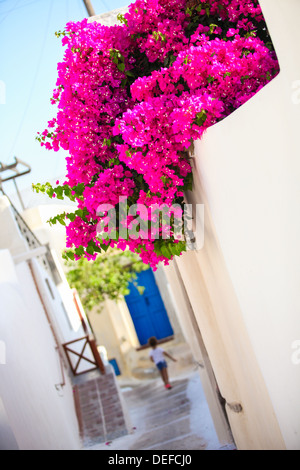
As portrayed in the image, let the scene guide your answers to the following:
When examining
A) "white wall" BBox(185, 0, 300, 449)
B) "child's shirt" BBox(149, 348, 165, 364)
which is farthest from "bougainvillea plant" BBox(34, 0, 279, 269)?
"child's shirt" BBox(149, 348, 165, 364)

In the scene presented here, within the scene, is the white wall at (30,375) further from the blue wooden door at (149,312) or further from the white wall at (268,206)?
the blue wooden door at (149,312)

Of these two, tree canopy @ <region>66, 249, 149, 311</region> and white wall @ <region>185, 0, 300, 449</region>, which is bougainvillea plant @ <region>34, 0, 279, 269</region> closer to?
white wall @ <region>185, 0, 300, 449</region>

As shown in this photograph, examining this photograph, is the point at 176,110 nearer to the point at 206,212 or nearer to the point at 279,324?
the point at 206,212

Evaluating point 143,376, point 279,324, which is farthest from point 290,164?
point 143,376

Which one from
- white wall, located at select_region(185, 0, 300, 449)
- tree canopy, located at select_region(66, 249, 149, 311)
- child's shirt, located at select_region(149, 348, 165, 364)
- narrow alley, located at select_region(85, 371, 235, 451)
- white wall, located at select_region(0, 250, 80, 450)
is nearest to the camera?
white wall, located at select_region(185, 0, 300, 449)

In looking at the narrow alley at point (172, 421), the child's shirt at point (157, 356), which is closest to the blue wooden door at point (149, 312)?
the narrow alley at point (172, 421)

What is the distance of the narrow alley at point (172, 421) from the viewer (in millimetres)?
8391

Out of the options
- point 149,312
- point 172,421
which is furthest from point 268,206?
point 149,312

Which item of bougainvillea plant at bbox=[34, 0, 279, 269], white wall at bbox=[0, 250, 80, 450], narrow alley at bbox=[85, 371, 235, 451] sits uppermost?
bougainvillea plant at bbox=[34, 0, 279, 269]

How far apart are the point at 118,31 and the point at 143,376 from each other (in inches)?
571

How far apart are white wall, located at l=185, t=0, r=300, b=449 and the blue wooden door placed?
15994 millimetres

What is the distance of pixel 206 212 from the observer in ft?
13.4

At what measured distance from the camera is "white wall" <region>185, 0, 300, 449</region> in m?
2.83

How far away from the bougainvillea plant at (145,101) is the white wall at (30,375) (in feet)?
8.44
